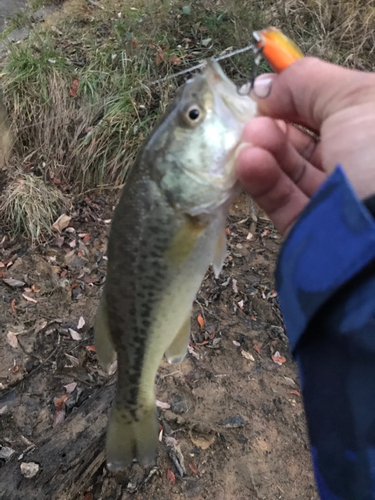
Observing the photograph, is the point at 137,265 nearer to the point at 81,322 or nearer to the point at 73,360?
the point at 73,360

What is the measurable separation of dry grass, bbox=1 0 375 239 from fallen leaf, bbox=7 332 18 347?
139 cm

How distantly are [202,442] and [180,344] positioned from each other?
166 cm

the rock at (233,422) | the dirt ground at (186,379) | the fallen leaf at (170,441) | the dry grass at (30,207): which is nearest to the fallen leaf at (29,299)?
the dirt ground at (186,379)

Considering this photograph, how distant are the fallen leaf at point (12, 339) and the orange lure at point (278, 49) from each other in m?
3.32

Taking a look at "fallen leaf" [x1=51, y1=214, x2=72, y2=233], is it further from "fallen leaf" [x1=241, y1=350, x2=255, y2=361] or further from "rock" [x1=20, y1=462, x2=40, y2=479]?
"rock" [x1=20, y1=462, x2=40, y2=479]

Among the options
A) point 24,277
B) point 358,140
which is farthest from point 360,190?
point 24,277

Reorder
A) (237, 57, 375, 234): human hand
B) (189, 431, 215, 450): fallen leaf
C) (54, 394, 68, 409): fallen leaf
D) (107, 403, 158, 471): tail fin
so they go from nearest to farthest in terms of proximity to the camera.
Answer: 1. (237, 57, 375, 234): human hand
2. (107, 403, 158, 471): tail fin
3. (189, 431, 215, 450): fallen leaf
4. (54, 394, 68, 409): fallen leaf

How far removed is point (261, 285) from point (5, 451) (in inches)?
116

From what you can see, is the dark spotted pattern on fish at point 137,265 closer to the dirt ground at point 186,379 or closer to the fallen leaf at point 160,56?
the dirt ground at point 186,379

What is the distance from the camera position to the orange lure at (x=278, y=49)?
5.65 ft

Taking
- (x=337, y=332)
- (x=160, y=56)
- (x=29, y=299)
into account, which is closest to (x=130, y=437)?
(x=337, y=332)

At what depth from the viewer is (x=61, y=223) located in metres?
5.09

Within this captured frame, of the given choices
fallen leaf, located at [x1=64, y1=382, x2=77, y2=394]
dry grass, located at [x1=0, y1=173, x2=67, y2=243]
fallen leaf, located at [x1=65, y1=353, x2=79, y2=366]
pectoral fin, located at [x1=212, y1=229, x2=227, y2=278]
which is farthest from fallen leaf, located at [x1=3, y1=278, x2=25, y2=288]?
pectoral fin, located at [x1=212, y1=229, x2=227, y2=278]

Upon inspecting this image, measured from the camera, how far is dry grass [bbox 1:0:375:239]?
5.36 metres
